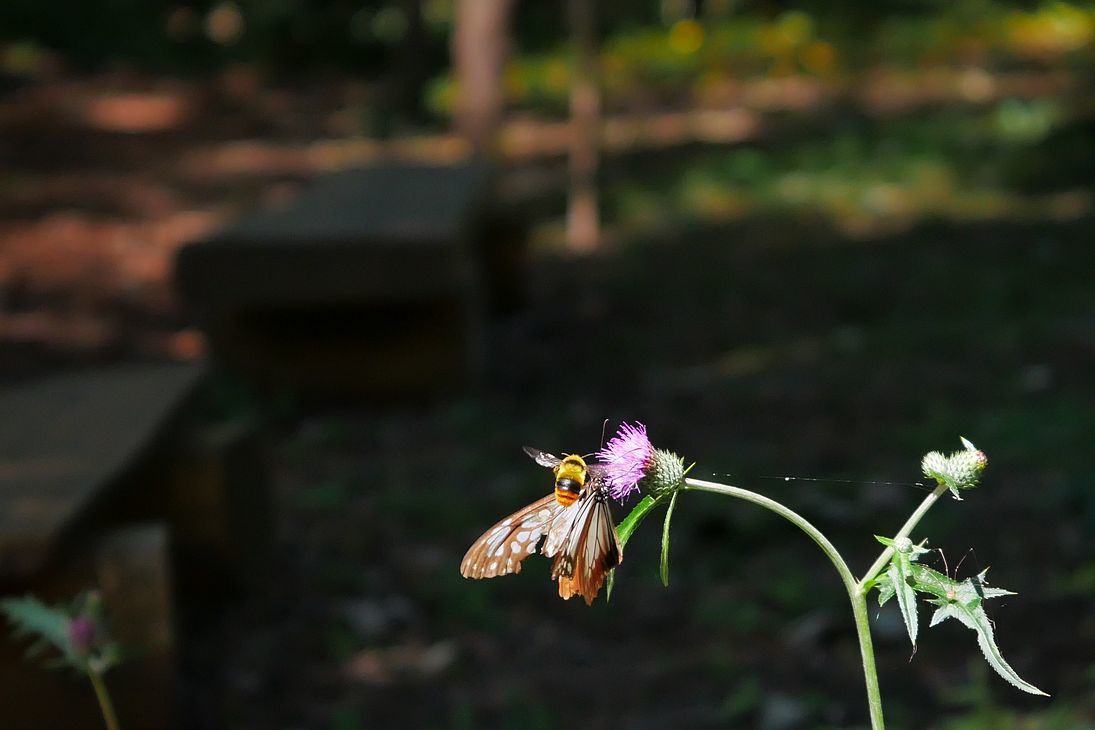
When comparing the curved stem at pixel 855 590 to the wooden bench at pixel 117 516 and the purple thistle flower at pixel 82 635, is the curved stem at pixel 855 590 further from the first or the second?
the wooden bench at pixel 117 516

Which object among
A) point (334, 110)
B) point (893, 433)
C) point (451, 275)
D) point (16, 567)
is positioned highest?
point (16, 567)

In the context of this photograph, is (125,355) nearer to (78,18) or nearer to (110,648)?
(110,648)

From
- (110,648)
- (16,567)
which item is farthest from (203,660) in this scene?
(110,648)

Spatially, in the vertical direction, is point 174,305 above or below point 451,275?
below

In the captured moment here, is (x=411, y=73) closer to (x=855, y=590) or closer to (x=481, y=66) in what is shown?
(x=481, y=66)

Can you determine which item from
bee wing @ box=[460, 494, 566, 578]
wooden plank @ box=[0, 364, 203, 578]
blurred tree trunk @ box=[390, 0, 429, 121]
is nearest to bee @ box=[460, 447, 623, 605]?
bee wing @ box=[460, 494, 566, 578]

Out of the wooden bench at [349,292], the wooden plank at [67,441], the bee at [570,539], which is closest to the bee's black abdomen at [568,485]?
the bee at [570,539]

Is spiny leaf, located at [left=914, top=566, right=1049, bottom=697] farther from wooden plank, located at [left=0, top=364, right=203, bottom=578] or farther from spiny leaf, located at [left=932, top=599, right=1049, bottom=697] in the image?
wooden plank, located at [left=0, top=364, right=203, bottom=578]

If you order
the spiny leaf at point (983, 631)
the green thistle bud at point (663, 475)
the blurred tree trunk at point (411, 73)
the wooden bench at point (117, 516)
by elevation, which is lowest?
the blurred tree trunk at point (411, 73)
